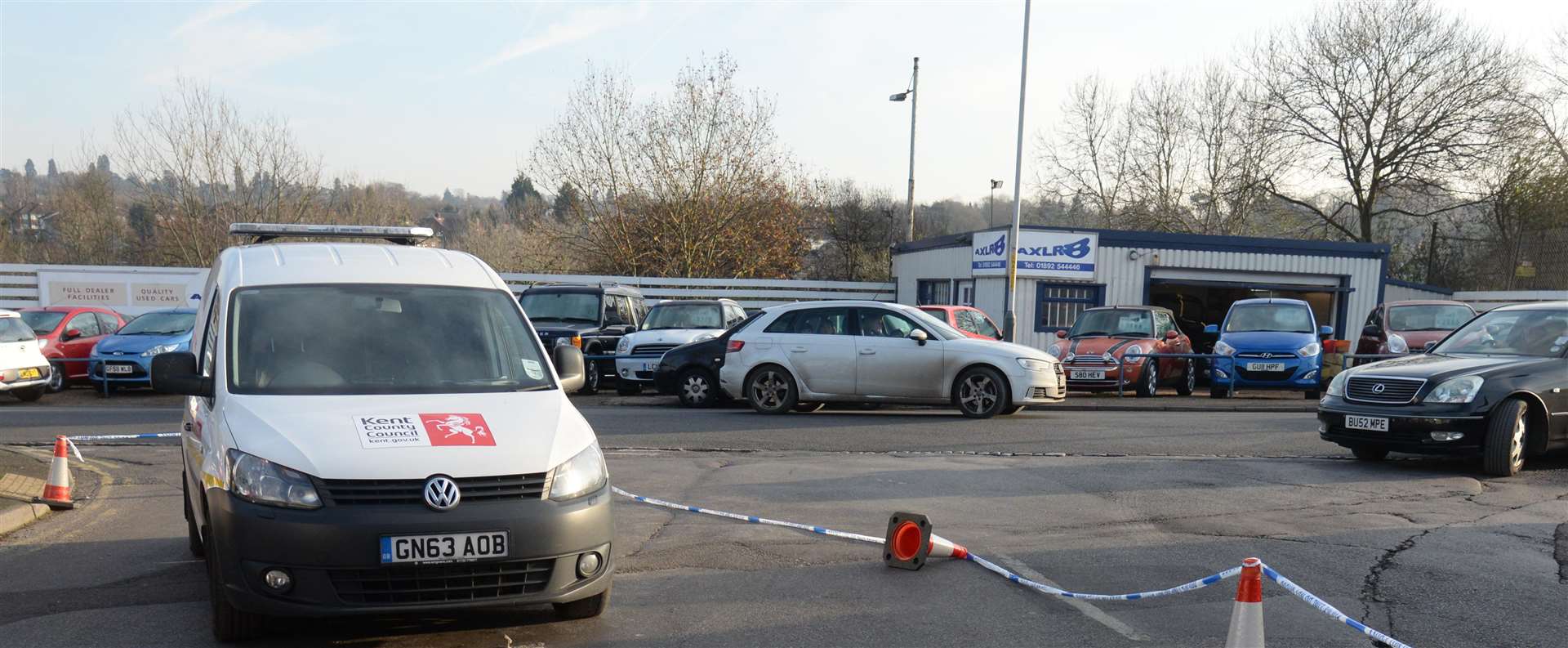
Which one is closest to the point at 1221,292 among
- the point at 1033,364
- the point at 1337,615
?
the point at 1033,364

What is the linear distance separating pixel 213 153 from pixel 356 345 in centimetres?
3667

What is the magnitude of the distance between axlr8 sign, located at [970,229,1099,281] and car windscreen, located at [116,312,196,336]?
1698cm

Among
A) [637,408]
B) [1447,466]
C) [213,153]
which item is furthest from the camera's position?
[213,153]

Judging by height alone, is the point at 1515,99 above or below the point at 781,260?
above

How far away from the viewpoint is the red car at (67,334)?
19781mm

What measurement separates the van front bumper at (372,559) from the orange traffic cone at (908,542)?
2312 mm

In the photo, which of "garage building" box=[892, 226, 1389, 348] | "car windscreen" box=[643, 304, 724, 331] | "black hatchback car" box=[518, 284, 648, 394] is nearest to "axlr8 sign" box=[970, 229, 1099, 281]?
"garage building" box=[892, 226, 1389, 348]

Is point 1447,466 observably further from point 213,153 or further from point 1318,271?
point 213,153

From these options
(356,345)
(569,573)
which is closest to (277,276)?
(356,345)

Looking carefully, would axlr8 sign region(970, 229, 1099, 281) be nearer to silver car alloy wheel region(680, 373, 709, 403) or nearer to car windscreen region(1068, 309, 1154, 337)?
car windscreen region(1068, 309, 1154, 337)

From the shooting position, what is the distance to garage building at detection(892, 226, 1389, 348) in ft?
87.3

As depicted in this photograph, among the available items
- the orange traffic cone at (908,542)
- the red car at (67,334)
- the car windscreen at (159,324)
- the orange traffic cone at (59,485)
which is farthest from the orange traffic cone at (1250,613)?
the red car at (67,334)

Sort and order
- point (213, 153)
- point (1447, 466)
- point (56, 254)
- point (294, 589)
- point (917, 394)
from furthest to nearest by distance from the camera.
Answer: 1. point (56, 254)
2. point (213, 153)
3. point (917, 394)
4. point (1447, 466)
5. point (294, 589)

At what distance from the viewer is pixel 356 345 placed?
564 cm
